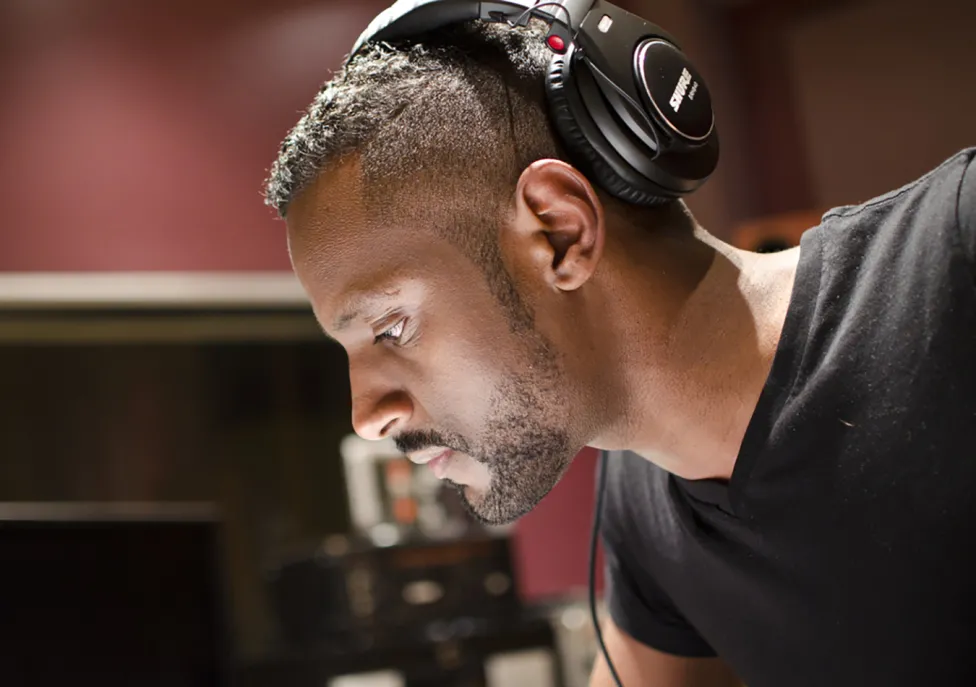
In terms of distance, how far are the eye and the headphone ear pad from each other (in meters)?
0.24

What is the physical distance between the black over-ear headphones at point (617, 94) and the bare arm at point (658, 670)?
0.58 metres

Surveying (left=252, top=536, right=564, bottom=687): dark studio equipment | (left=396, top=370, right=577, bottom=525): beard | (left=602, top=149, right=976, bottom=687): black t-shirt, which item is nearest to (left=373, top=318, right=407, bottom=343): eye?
(left=396, top=370, right=577, bottom=525): beard

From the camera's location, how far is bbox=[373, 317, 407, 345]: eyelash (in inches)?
40.4

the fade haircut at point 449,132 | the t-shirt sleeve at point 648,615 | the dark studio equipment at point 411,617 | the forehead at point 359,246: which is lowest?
the dark studio equipment at point 411,617

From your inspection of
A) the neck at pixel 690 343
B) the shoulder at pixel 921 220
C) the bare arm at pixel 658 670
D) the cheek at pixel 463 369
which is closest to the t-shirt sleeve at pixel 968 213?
the shoulder at pixel 921 220

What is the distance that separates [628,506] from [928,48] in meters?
2.47

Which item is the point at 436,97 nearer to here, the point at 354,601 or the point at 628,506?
the point at 628,506

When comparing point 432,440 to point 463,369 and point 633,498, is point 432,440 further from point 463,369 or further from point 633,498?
point 633,498

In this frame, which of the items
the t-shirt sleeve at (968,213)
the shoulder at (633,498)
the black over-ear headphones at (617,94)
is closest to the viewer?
the t-shirt sleeve at (968,213)

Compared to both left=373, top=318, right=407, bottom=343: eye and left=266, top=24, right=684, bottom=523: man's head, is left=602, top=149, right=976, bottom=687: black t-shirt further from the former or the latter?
left=373, top=318, right=407, bottom=343: eye

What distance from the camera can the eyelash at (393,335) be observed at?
40.4 inches

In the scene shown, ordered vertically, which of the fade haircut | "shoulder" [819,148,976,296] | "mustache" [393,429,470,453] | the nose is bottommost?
"mustache" [393,429,470,453]

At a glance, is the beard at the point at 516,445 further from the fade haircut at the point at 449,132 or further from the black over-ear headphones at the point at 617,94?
the black over-ear headphones at the point at 617,94

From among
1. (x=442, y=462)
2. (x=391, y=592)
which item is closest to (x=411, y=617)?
(x=391, y=592)
